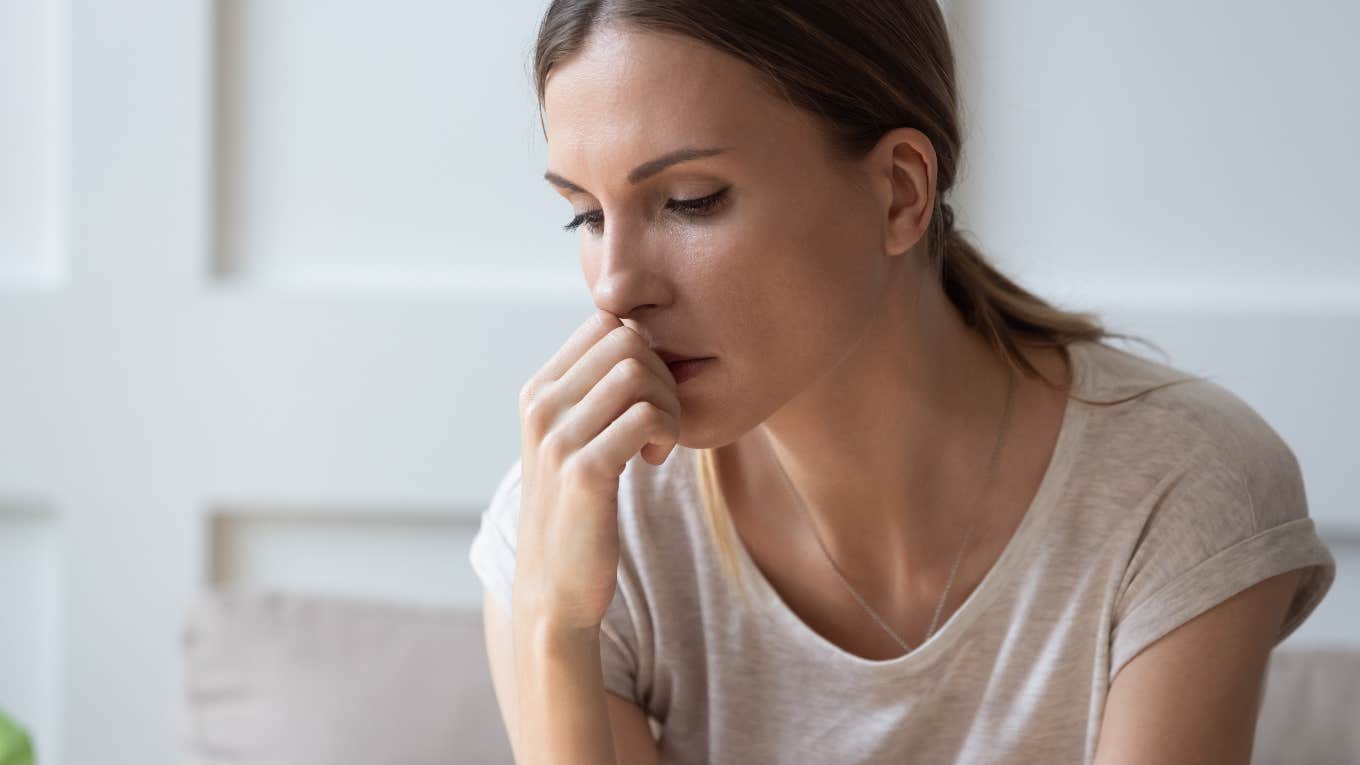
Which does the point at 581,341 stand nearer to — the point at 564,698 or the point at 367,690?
the point at 564,698

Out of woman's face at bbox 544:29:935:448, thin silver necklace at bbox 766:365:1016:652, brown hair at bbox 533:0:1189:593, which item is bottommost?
thin silver necklace at bbox 766:365:1016:652

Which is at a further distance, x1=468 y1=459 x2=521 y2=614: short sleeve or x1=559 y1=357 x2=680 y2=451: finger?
x1=468 y1=459 x2=521 y2=614: short sleeve

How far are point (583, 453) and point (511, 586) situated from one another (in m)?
0.21

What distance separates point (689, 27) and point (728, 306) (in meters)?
0.20

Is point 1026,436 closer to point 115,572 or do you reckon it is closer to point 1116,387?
point 1116,387

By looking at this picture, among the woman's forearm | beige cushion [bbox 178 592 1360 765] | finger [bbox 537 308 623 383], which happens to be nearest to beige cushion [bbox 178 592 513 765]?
beige cushion [bbox 178 592 1360 765]

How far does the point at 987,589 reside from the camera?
4.12 ft

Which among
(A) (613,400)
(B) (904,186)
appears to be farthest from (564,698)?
(B) (904,186)

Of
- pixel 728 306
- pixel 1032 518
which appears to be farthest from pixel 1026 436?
pixel 728 306

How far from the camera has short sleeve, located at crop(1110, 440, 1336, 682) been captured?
1176 millimetres

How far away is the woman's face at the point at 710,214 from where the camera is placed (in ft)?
3.36

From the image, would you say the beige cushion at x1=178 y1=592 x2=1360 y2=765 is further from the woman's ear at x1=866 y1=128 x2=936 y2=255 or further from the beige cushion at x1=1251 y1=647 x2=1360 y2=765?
the woman's ear at x1=866 y1=128 x2=936 y2=255

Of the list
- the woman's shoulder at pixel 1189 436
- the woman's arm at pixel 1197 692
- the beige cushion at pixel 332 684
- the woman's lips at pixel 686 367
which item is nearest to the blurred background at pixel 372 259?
the beige cushion at pixel 332 684

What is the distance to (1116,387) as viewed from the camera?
129 centimetres
